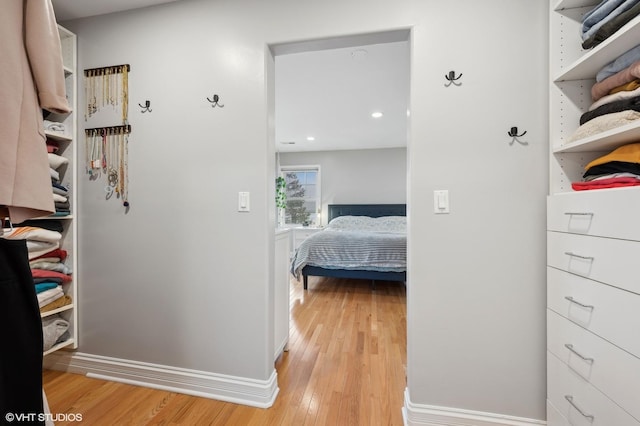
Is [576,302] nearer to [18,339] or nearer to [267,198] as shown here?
[267,198]

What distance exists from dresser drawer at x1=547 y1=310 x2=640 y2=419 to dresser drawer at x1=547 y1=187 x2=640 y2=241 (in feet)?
1.26

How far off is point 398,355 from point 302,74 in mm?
2553

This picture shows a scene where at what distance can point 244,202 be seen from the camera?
5.14ft

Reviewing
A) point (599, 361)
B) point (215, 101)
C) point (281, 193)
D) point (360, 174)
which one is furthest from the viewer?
point (281, 193)

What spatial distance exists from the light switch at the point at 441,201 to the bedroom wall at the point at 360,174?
4.29 meters

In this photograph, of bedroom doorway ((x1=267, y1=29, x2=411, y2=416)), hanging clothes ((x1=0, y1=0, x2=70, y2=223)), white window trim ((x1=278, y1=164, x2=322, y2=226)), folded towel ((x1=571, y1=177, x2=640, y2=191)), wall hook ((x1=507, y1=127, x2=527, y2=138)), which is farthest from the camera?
white window trim ((x1=278, y1=164, x2=322, y2=226))

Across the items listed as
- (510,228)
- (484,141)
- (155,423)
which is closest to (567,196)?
(510,228)

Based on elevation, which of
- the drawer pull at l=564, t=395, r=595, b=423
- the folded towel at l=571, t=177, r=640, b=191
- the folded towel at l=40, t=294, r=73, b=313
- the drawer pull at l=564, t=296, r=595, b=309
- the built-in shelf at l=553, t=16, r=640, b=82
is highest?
the built-in shelf at l=553, t=16, r=640, b=82

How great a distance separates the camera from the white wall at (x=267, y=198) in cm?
132

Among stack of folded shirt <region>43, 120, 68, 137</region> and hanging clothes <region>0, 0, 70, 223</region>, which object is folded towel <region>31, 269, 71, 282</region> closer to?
stack of folded shirt <region>43, 120, 68, 137</region>

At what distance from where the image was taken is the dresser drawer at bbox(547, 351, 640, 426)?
0.92 meters

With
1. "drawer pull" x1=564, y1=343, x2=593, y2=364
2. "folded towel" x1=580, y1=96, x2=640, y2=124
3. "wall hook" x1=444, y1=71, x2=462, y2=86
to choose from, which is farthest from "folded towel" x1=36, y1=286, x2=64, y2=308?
"folded towel" x1=580, y1=96, x2=640, y2=124

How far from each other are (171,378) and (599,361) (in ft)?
6.77

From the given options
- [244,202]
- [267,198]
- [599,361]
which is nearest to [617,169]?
[599,361]
